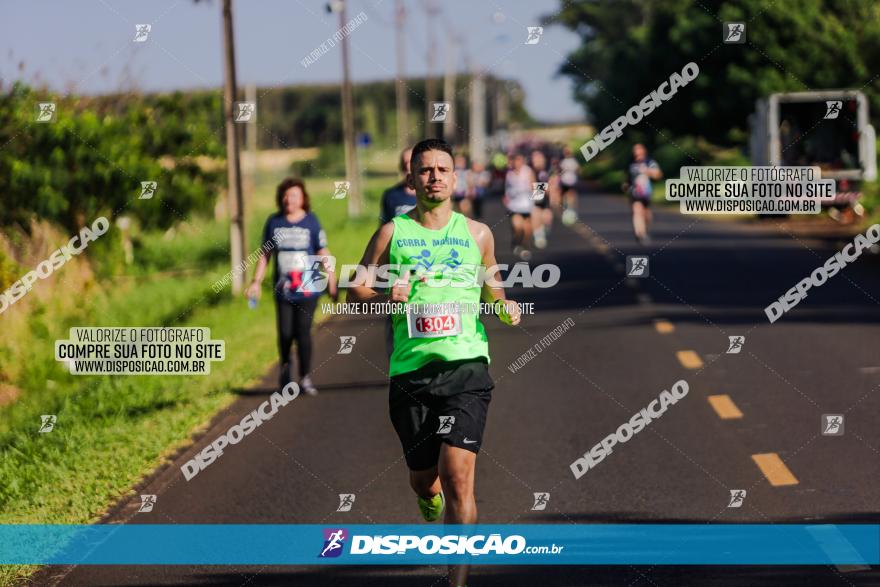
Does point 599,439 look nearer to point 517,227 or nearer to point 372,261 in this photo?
point 372,261

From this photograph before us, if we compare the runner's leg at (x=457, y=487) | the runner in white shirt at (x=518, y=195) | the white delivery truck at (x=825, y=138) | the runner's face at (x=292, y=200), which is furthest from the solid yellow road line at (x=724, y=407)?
the white delivery truck at (x=825, y=138)

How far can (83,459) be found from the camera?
10.8 m

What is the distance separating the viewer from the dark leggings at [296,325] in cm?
1298

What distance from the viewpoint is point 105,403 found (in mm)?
13219

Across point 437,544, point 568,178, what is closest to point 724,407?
point 437,544

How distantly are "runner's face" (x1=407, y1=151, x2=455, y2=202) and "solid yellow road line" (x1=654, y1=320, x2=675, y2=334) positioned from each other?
34.4 feet

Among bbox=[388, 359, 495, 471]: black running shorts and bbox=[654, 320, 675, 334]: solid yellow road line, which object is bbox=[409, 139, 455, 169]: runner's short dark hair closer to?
bbox=[388, 359, 495, 471]: black running shorts

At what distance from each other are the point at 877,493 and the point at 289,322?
5.87m

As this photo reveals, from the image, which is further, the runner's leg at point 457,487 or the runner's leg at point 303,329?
the runner's leg at point 303,329

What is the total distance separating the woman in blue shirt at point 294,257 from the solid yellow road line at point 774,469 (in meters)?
4.17

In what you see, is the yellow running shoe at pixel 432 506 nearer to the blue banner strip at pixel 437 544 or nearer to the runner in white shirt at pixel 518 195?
the blue banner strip at pixel 437 544

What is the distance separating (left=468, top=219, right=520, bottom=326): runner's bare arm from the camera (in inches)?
274

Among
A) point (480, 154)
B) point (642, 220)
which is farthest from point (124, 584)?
point (480, 154)

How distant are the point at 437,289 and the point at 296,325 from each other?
6.50 metres
